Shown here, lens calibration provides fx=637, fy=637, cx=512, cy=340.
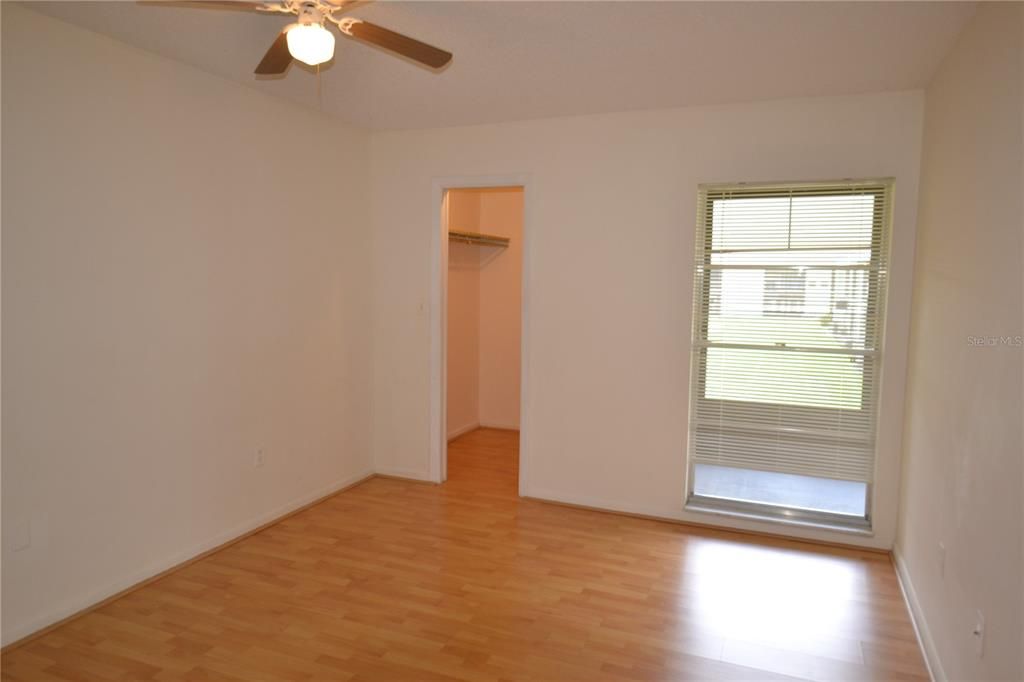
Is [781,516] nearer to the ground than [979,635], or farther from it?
nearer to the ground

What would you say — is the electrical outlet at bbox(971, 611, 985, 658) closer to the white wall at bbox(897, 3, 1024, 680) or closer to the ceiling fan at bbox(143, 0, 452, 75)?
the white wall at bbox(897, 3, 1024, 680)

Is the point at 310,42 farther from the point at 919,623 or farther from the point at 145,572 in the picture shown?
the point at 919,623

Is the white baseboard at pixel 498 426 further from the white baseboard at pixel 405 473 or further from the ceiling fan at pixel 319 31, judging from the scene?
the ceiling fan at pixel 319 31

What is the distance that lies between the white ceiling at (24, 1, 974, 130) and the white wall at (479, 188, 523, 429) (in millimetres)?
2654

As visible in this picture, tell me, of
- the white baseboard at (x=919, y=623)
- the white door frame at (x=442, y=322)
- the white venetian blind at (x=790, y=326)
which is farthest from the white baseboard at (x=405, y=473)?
the white baseboard at (x=919, y=623)

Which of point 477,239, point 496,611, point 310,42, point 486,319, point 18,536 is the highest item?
point 310,42

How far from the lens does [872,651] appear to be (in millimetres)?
2686

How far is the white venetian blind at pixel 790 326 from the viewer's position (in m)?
3.67

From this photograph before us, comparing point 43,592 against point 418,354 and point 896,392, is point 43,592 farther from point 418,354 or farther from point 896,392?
point 896,392

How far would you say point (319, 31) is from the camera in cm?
217

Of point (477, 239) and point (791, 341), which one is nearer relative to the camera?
point (791, 341)

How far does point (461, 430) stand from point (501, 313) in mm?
1283

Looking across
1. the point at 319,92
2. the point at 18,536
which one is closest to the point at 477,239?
the point at 319,92

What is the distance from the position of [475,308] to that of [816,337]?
3.66 m
